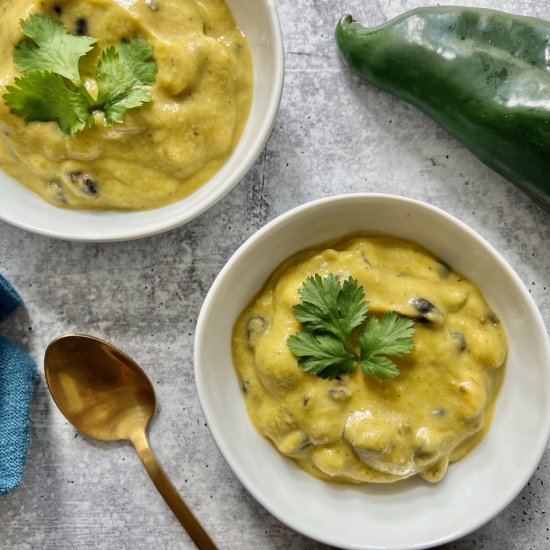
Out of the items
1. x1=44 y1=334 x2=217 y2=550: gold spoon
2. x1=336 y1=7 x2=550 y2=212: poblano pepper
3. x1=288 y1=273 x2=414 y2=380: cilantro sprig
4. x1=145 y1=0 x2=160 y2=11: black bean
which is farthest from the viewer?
x1=44 y1=334 x2=217 y2=550: gold spoon

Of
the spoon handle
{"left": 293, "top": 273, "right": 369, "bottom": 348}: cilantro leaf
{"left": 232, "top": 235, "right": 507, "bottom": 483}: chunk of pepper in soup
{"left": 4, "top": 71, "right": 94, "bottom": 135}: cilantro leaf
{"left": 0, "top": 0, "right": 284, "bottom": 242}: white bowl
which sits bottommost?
the spoon handle

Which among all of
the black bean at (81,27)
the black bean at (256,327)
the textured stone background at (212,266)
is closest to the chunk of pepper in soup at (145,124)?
the black bean at (81,27)

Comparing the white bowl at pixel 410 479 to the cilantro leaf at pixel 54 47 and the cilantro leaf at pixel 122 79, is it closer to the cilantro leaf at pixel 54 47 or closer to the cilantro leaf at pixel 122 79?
the cilantro leaf at pixel 122 79

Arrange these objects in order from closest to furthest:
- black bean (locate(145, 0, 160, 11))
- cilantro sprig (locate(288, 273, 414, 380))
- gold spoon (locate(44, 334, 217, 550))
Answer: cilantro sprig (locate(288, 273, 414, 380)), black bean (locate(145, 0, 160, 11)), gold spoon (locate(44, 334, 217, 550))

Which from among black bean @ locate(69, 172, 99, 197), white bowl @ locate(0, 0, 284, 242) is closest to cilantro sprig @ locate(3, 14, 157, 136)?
black bean @ locate(69, 172, 99, 197)

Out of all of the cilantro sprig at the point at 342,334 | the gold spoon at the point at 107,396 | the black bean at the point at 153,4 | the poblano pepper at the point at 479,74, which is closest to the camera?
the cilantro sprig at the point at 342,334

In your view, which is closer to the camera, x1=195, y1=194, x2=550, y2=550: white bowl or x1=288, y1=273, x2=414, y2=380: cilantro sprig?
x1=288, y1=273, x2=414, y2=380: cilantro sprig

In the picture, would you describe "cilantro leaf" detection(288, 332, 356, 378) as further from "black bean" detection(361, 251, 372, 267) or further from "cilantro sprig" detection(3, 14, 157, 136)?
"cilantro sprig" detection(3, 14, 157, 136)
